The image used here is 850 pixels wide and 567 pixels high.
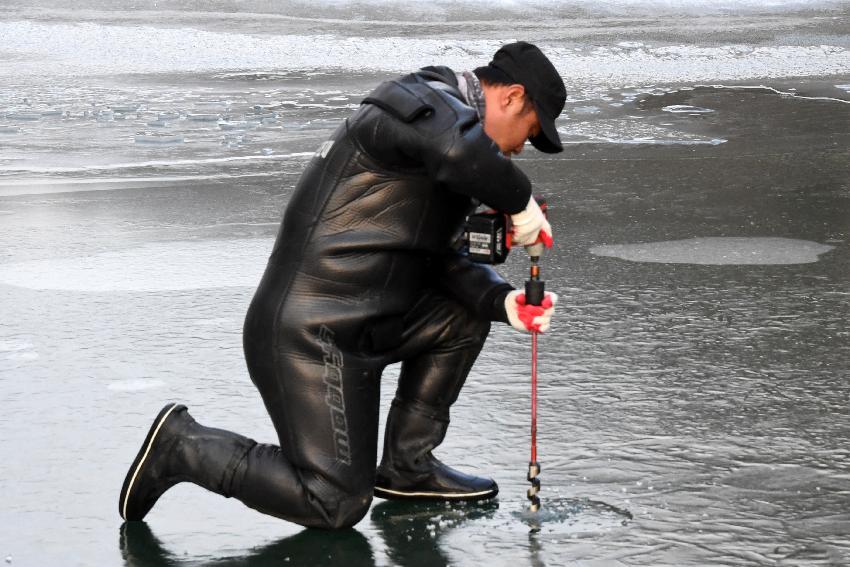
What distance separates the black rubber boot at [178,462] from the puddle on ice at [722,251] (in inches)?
146

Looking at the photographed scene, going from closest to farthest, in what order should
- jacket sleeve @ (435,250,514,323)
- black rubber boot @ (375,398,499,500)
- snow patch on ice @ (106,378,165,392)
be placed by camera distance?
jacket sleeve @ (435,250,514,323), black rubber boot @ (375,398,499,500), snow patch on ice @ (106,378,165,392)

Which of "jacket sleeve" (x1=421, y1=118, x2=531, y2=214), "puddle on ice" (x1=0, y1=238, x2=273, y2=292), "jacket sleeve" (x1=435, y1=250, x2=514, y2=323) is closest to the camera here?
"jacket sleeve" (x1=421, y1=118, x2=531, y2=214)

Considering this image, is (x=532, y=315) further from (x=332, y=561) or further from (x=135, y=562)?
(x=135, y=562)

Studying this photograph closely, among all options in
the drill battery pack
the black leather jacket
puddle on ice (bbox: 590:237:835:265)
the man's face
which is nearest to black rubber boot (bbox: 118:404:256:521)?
the black leather jacket

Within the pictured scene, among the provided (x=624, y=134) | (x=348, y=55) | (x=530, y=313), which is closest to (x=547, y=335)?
(x=530, y=313)

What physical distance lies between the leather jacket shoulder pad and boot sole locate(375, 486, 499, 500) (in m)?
1.21

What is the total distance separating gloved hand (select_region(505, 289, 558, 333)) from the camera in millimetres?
3869

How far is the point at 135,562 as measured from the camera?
12.4 feet

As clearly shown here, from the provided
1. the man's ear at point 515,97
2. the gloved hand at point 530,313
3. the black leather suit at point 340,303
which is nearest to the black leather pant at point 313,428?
the black leather suit at point 340,303

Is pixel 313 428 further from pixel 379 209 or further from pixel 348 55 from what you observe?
pixel 348 55

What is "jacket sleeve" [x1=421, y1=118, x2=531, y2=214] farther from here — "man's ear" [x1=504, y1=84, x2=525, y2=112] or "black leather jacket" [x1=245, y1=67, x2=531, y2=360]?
"man's ear" [x1=504, y1=84, x2=525, y2=112]

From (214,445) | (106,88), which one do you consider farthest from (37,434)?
(106,88)

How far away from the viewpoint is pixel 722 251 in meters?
7.29

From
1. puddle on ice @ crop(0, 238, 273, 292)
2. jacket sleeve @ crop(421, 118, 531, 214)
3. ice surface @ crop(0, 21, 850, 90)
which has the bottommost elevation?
puddle on ice @ crop(0, 238, 273, 292)
